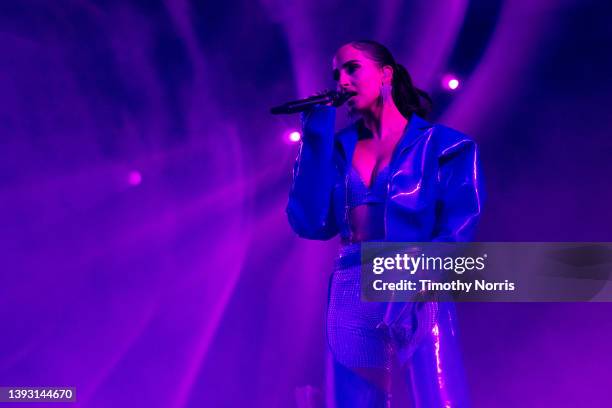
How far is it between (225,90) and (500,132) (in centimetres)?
93

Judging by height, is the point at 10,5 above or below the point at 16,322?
above

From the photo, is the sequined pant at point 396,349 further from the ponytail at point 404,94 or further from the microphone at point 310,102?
the ponytail at point 404,94

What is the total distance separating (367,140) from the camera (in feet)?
6.23

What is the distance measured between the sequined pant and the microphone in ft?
1.22

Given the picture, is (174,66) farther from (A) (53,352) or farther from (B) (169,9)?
(A) (53,352)

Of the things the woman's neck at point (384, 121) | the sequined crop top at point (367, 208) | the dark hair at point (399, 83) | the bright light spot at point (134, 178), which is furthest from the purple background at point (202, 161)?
the sequined crop top at point (367, 208)

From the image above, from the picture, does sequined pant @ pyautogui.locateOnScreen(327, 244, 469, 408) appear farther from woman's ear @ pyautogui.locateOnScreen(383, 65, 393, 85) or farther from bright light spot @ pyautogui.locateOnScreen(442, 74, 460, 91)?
bright light spot @ pyautogui.locateOnScreen(442, 74, 460, 91)

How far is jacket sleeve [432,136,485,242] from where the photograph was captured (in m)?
1.69

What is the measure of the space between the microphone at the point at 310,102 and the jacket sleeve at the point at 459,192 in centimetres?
26

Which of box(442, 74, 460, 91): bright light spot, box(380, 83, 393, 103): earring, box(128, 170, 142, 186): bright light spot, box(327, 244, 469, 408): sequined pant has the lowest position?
box(327, 244, 469, 408): sequined pant

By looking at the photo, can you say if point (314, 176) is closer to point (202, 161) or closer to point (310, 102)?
point (310, 102)

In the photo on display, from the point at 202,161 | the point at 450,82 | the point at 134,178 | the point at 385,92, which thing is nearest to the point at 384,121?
the point at 385,92

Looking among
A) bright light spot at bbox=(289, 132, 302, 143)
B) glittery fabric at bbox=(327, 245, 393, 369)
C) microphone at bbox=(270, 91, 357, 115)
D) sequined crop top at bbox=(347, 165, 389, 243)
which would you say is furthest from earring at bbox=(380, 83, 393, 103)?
bright light spot at bbox=(289, 132, 302, 143)

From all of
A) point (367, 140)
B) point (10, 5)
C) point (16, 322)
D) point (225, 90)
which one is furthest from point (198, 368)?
point (10, 5)
